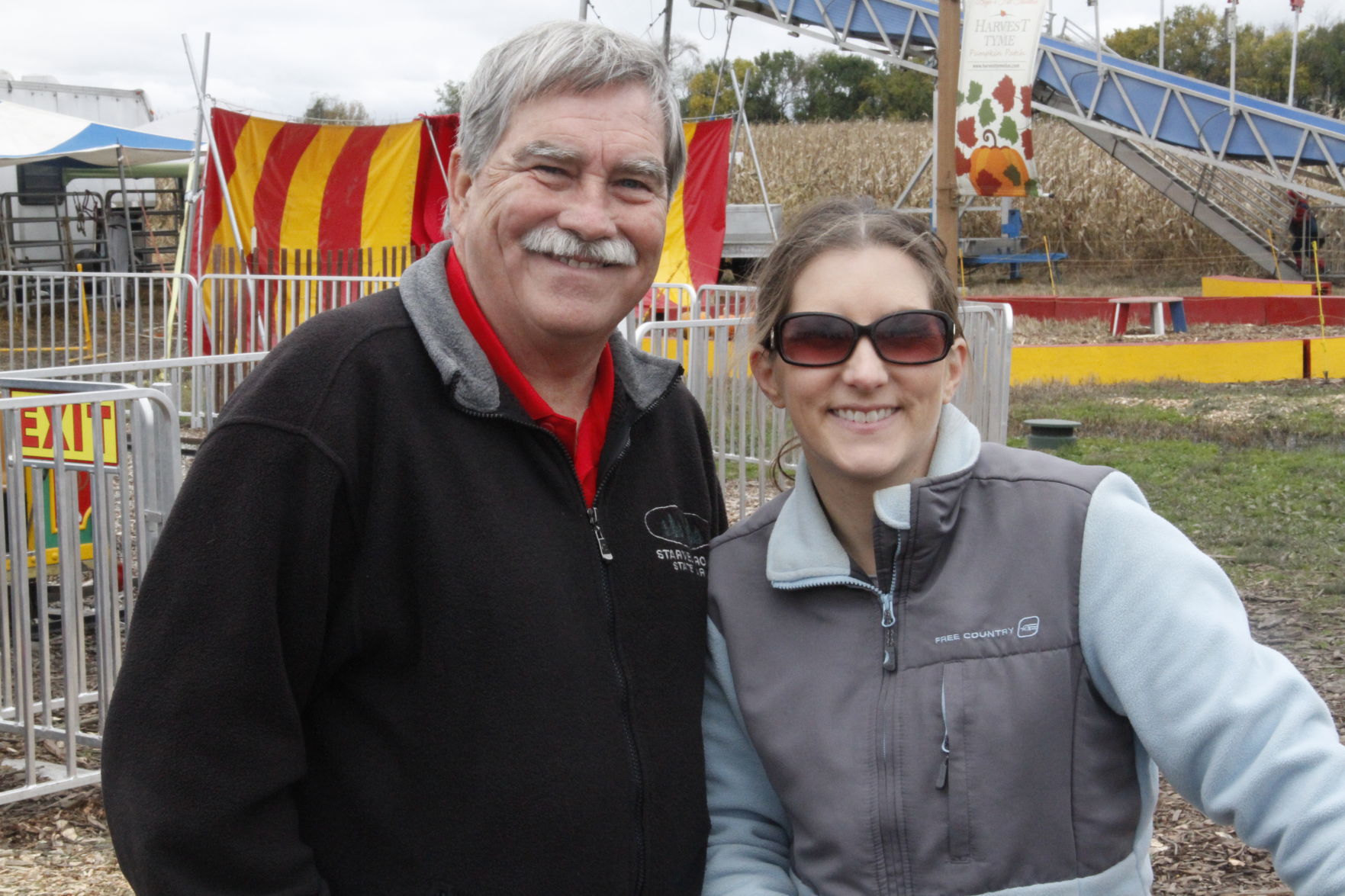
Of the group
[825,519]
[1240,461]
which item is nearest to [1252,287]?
[1240,461]

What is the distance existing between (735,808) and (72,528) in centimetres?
312

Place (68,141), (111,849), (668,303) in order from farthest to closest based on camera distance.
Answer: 1. (68,141)
2. (668,303)
3. (111,849)

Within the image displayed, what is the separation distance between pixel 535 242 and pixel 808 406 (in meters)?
0.49

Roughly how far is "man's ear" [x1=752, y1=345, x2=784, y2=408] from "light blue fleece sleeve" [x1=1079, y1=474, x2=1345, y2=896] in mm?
559

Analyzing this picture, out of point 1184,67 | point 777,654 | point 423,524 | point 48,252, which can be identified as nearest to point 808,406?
point 777,654

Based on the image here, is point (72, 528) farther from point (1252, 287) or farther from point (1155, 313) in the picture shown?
point (1252, 287)

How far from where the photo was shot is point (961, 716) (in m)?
1.69

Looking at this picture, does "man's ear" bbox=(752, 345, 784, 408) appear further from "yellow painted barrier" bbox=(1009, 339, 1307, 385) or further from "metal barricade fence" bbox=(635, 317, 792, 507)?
"yellow painted barrier" bbox=(1009, 339, 1307, 385)

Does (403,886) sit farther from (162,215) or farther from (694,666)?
(162,215)

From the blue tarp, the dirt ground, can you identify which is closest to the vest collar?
the dirt ground

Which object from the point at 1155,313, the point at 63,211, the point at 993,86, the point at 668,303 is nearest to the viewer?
the point at 993,86

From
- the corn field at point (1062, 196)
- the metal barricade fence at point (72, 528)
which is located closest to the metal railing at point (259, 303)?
the metal barricade fence at point (72, 528)

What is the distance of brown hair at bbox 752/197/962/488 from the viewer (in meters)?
1.99

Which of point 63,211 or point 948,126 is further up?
point 63,211
